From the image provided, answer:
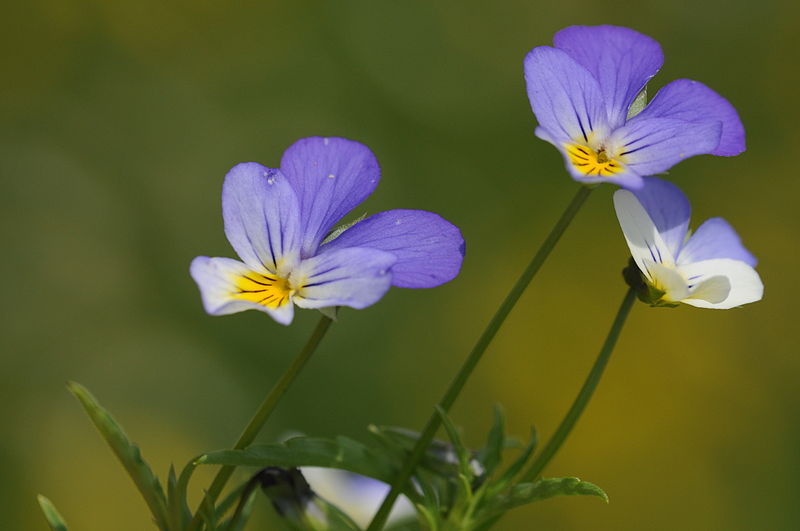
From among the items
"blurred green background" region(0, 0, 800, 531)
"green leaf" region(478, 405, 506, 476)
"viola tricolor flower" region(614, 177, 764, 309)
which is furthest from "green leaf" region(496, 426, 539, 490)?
"blurred green background" region(0, 0, 800, 531)

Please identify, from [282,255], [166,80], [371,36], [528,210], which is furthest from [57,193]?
[282,255]

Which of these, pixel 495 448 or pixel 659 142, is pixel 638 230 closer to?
pixel 659 142

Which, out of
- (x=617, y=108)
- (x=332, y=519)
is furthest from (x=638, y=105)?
(x=332, y=519)

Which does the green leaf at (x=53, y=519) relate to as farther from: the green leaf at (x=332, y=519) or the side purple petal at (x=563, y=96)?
the side purple petal at (x=563, y=96)

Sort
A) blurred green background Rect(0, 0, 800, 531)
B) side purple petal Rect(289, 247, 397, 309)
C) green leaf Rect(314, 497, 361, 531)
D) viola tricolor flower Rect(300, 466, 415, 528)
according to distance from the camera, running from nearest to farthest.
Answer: side purple petal Rect(289, 247, 397, 309) → green leaf Rect(314, 497, 361, 531) → viola tricolor flower Rect(300, 466, 415, 528) → blurred green background Rect(0, 0, 800, 531)

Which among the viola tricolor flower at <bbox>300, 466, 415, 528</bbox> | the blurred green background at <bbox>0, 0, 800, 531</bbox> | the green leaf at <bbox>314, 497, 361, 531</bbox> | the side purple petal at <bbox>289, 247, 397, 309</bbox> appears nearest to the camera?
the side purple petal at <bbox>289, 247, 397, 309</bbox>

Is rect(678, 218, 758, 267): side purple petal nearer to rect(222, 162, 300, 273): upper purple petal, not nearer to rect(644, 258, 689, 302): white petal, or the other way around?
rect(644, 258, 689, 302): white petal

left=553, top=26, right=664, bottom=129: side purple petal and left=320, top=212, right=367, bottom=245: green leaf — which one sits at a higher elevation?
left=553, top=26, right=664, bottom=129: side purple petal
